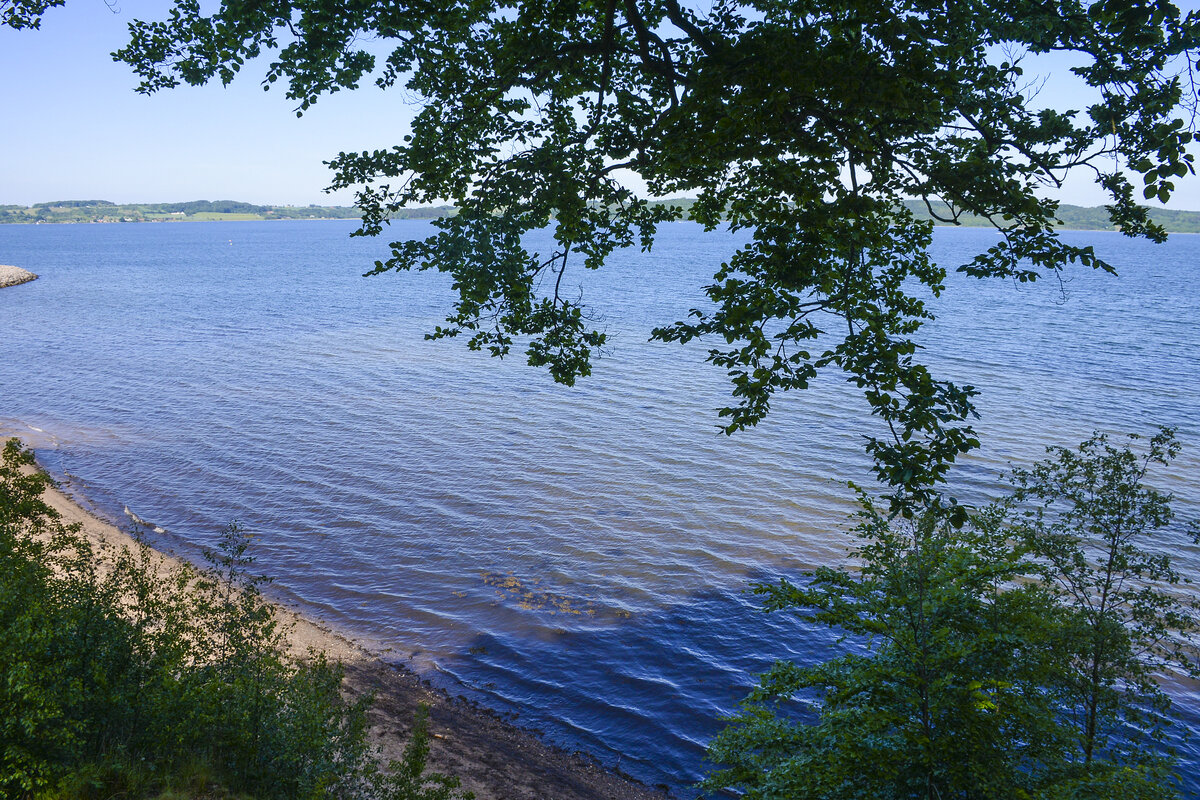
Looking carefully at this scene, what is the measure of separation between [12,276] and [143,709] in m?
120

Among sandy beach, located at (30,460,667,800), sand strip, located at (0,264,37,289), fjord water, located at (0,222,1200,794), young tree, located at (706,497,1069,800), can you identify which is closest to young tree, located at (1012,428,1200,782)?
young tree, located at (706,497,1069,800)

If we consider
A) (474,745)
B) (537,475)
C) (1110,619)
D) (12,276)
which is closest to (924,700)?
(1110,619)

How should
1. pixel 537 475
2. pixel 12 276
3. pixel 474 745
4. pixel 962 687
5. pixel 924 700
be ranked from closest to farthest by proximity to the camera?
pixel 924 700 < pixel 962 687 < pixel 474 745 < pixel 537 475 < pixel 12 276

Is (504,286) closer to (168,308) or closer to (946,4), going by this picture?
(946,4)

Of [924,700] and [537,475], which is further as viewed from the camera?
[537,475]

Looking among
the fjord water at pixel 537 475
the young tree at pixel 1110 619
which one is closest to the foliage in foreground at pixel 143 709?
the fjord water at pixel 537 475

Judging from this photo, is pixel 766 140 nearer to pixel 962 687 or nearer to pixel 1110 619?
pixel 962 687

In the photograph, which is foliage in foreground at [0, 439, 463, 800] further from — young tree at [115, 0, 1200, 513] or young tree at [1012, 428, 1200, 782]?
young tree at [1012, 428, 1200, 782]

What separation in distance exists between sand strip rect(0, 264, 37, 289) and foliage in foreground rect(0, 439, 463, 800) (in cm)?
11151

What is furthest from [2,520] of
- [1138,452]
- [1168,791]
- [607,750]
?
[1138,452]

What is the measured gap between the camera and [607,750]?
1625 centimetres

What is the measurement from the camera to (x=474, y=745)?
15.9m

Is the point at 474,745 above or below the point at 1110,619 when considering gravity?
below

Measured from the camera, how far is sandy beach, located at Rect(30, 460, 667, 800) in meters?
14.6
